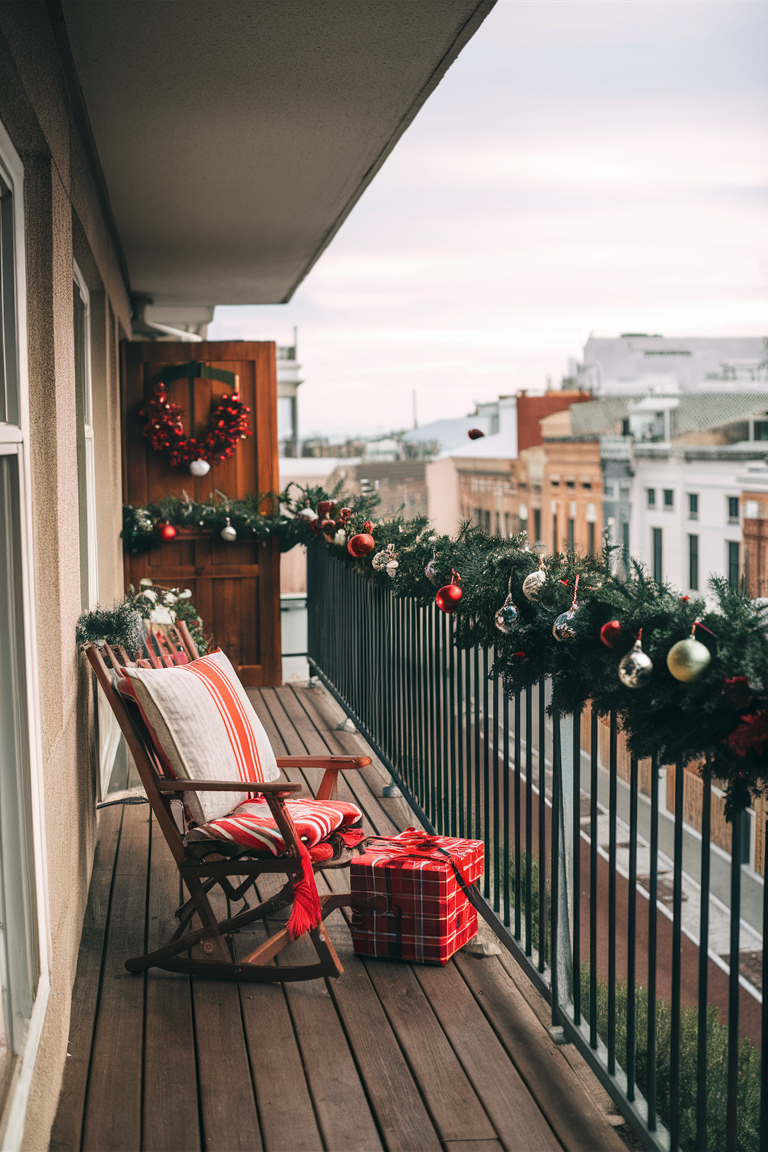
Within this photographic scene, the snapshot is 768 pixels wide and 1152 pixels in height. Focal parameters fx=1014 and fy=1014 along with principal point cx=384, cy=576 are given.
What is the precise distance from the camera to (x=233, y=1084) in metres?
A: 2.21

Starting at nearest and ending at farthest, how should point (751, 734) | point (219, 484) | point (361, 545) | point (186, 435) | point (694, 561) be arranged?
point (751, 734) < point (361, 545) < point (186, 435) < point (219, 484) < point (694, 561)

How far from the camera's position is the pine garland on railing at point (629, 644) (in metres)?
1.52

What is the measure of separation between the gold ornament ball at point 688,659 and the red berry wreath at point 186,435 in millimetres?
5211

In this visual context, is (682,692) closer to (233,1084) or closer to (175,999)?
(233,1084)

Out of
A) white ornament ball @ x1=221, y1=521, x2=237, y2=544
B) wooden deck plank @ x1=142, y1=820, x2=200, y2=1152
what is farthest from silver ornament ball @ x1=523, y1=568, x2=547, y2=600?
white ornament ball @ x1=221, y1=521, x2=237, y2=544

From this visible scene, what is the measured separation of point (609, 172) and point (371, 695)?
6645 centimetres

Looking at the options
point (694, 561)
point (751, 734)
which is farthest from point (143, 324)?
point (694, 561)

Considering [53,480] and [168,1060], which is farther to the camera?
[53,480]

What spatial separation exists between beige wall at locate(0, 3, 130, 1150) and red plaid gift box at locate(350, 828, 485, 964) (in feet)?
2.53

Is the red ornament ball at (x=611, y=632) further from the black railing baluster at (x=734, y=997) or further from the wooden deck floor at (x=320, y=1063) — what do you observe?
the wooden deck floor at (x=320, y=1063)

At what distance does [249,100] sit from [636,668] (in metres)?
2.28

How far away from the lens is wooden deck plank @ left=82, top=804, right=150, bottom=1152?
205 cm

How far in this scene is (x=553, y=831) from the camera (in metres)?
2.39

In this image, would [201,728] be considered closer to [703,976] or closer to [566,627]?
[566,627]
